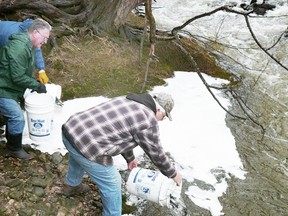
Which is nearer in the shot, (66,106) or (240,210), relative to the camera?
(240,210)

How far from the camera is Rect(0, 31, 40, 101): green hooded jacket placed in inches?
171

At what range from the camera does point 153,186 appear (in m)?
4.01

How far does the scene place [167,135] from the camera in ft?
19.6

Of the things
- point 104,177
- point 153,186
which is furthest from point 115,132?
point 153,186

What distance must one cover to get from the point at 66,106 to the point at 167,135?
1.53 metres

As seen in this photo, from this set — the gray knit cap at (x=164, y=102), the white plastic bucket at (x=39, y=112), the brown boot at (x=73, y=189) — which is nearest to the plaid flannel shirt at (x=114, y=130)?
the gray knit cap at (x=164, y=102)

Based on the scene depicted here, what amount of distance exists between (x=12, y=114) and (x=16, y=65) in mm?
537

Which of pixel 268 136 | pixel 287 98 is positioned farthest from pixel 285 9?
pixel 268 136

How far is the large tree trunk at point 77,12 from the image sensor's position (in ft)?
24.9

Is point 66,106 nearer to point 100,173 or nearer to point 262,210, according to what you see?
point 100,173

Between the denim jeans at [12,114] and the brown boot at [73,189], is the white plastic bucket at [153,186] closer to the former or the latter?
the brown boot at [73,189]

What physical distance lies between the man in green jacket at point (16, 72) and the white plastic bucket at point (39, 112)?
0.13m

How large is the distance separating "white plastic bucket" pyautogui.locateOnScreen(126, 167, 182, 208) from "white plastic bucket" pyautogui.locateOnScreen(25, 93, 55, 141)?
1344mm

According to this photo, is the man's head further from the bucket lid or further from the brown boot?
the brown boot
